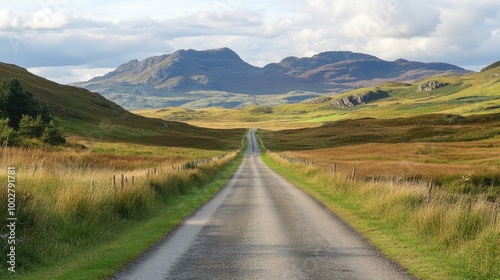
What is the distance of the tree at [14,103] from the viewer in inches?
2336

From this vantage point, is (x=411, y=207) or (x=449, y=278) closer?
(x=449, y=278)

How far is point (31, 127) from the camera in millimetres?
52469

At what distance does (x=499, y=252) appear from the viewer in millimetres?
10828

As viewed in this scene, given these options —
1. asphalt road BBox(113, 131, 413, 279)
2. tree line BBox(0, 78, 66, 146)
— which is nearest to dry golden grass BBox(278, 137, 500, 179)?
asphalt road BBox(113, 131, 413, 279)

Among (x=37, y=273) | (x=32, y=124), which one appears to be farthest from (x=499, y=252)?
(x=32, y=124)

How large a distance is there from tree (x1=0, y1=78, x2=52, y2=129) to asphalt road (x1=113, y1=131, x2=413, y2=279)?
48186 millimetres

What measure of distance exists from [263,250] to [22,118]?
5158cm

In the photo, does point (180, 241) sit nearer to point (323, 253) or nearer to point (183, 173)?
point (323, 253)

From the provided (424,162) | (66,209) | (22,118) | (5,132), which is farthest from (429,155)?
(66,209)

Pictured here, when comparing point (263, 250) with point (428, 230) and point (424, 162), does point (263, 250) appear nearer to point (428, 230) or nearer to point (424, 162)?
point (428, 230)

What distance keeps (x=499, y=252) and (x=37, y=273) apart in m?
10.2

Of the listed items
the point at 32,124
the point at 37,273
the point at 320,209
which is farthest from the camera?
the point at 32,124

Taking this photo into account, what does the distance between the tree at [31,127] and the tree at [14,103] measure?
6.72 metres

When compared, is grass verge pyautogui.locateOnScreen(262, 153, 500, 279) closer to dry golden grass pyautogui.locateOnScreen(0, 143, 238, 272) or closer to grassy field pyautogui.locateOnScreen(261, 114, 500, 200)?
grassy field pyautogui.locateOnScreen(261, 114, 500, 200)
